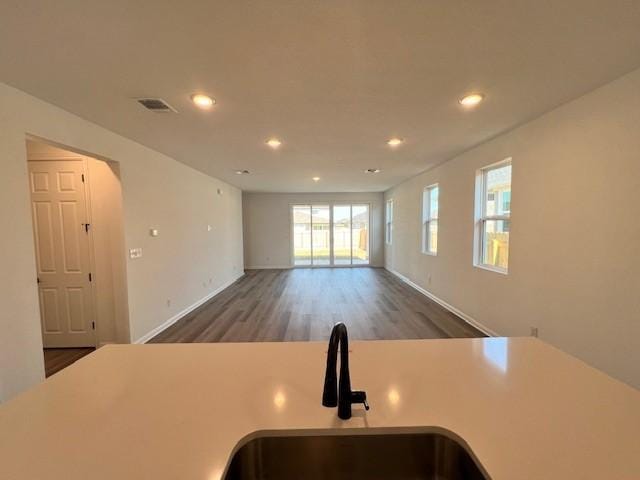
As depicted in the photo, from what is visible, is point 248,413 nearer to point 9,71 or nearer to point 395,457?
point 395,457

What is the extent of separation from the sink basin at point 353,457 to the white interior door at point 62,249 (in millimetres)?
3531

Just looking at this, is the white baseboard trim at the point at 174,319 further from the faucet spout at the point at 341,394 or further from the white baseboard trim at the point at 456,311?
the white baseboard trim at the point at 456,311

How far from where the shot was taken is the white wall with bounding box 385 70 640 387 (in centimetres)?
199

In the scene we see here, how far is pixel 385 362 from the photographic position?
118 cm

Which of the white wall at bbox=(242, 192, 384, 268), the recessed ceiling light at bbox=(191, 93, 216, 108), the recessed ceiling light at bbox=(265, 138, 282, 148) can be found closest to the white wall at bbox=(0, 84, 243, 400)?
the recessed ceiling light at bbox=(191, 93, 216, 108)

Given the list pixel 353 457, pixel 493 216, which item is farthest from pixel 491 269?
pixel 353 457

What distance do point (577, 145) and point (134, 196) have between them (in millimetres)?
4575

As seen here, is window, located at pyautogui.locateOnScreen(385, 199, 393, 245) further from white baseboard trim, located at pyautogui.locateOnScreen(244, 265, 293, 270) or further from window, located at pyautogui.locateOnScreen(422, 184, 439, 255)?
white baseboard trim, located at pyautogui.locateOnScreen(244, 265, 293, 270)

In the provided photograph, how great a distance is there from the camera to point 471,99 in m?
2.28

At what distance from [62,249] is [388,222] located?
294 inches

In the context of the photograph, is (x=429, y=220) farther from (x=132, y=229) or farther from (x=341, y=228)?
(x=132, y=229)

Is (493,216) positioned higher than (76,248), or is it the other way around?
(493,216)

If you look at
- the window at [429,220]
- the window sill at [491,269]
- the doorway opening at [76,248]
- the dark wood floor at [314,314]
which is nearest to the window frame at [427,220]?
the window at [429,220]

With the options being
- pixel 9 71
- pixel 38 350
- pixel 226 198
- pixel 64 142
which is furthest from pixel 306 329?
pixel 226 198
